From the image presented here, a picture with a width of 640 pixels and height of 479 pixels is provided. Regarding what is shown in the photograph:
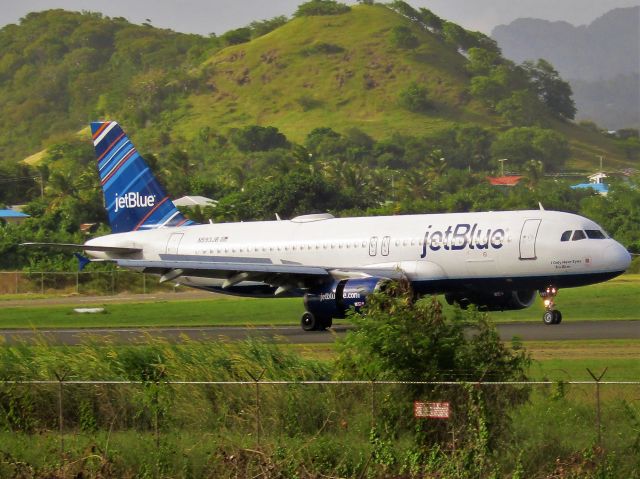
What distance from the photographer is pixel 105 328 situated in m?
49.8

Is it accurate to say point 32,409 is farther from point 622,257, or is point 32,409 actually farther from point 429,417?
point 622,257

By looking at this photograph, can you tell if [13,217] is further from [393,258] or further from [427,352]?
[427,352]

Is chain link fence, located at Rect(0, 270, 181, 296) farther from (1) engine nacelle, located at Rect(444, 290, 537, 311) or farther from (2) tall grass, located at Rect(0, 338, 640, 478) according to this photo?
(2) tall grass, located at Rect(0, 338, 640, 478)


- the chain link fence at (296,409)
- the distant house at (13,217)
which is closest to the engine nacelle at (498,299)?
the chain link fence at (296,409)

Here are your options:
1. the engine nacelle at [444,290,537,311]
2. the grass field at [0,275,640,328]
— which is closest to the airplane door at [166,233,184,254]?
the grass field at [0,275,640,328]

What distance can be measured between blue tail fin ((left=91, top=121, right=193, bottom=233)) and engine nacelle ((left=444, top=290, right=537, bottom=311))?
14.7 meters

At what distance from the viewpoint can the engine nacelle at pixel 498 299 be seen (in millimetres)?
46656

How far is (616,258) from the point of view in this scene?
43.9m

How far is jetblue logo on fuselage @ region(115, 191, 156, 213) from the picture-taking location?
57406 millimetres

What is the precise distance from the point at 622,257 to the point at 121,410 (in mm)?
24421

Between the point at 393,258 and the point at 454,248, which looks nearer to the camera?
the point at 454,248

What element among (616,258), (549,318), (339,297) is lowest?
(549,318)

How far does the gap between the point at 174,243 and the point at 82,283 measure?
97.2 feet

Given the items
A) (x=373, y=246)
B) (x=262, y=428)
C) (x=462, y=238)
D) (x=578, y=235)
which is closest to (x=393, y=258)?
(x=373, y=246)
